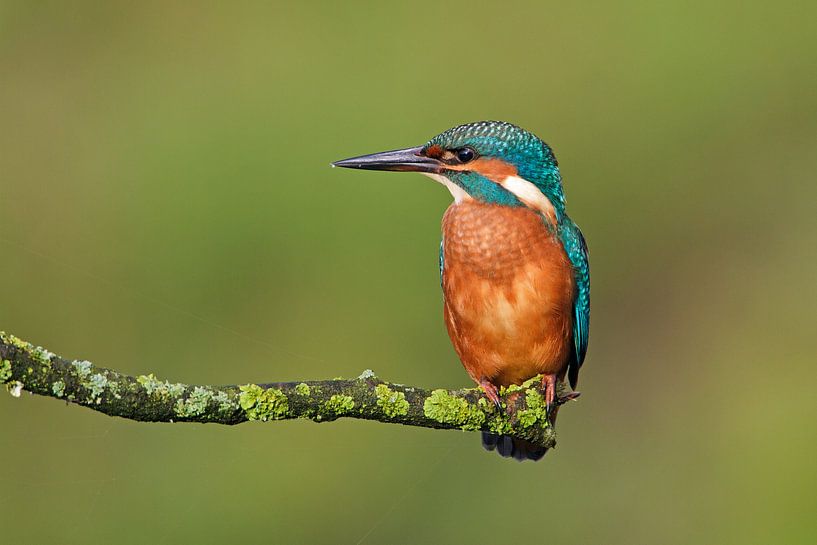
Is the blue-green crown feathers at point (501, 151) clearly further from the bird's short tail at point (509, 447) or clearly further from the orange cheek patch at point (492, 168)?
the bird's short tail at point (509, 447)

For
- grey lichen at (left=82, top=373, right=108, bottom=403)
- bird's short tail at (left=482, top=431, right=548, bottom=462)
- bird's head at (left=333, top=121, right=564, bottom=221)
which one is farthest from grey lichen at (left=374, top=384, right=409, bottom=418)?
bird's short tail at (left=482, top=431, right=548, bottom=462)

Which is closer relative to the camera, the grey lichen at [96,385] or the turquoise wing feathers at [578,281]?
the grey lichen at [96,385]

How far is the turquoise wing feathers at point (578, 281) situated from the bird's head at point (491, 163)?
0.24ft

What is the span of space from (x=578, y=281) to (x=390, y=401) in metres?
1.05

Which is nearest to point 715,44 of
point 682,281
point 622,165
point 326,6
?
point 622,165

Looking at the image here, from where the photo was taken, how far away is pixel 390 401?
2074 mm

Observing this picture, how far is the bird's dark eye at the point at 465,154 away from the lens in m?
2.90

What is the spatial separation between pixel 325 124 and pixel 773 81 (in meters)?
2.55

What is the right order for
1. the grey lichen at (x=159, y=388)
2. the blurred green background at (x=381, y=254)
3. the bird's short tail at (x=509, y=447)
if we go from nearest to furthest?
the grey lichen at (x=159, y=388), the bird's short tail at (x=509, y=447), the blurred green background at (x=381, y=254)

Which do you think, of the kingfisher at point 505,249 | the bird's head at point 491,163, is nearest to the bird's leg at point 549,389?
the kingfisher at point 505,249

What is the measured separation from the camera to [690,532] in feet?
15.9

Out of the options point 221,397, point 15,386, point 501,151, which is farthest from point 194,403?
point 501,151

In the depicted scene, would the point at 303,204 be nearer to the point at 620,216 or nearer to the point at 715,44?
the point at 620,216

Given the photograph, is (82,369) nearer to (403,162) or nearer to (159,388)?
(159,388)
